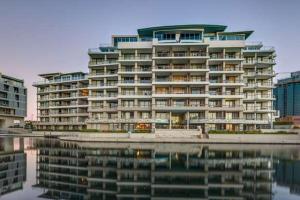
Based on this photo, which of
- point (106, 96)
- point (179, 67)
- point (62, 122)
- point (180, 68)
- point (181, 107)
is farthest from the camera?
point (62, 122)

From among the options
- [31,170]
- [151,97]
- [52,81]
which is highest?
[52,81]

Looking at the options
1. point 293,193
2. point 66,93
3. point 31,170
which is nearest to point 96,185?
point 31,170

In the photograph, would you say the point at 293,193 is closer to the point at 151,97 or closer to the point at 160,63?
the point at 151,97

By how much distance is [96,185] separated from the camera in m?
15.2

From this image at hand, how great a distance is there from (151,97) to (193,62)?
15.0 metres

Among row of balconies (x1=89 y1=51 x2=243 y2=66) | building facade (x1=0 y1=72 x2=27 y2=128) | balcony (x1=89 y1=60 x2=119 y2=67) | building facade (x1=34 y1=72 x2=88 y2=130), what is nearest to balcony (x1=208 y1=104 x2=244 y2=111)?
row of balconies (x1=89 y1=51 x2=243 y2=66)

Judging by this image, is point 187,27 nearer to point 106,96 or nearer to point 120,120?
point 106,96

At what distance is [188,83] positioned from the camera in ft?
199

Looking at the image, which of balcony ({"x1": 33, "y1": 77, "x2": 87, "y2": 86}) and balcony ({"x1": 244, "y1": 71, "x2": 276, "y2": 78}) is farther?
balcony ({"x1": 33, "y1": 77, "x2": 87, "y2": 86})

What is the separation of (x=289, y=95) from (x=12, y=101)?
13882cm

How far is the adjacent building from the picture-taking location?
60875 millimetres

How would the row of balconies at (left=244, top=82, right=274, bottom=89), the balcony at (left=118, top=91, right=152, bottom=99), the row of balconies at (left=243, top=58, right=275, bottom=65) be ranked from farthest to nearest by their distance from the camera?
the row of balconies at (left=243, top=58, right=275, bottom=65) → the row of balconies at (left=244, top=82, right=274, bottom=89) → the balcony at (left=118, top=91, right=152, bottom=99)

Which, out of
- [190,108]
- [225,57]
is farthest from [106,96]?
[225,57]

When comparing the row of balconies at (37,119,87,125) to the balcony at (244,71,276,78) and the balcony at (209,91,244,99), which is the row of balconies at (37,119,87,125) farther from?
the balcony at (244,71,276,78)
